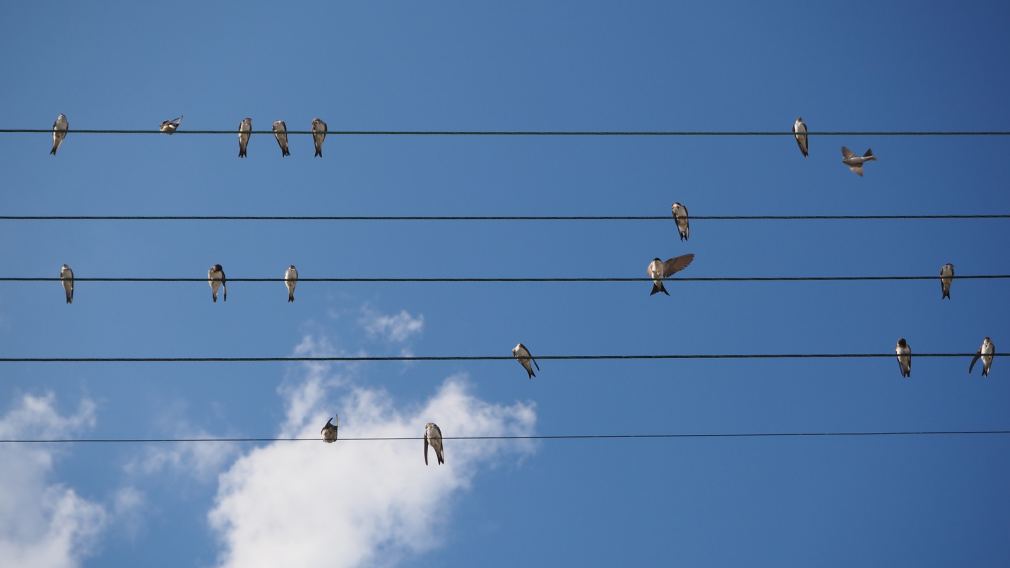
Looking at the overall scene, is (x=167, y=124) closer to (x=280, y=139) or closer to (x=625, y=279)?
(x=280, y=139)

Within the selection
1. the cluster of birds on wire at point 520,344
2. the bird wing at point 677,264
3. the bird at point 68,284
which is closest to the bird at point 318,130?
the cluster of birds on wire at point 520,344

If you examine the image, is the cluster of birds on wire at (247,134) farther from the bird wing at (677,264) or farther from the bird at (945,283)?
the bird at (945,283)

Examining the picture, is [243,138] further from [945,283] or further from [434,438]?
[945,283]

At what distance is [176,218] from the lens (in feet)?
26.5

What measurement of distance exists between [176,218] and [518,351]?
5.14 metres

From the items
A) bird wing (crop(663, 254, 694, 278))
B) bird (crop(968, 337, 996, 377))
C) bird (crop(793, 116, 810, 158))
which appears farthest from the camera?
bird (crop(793, 116, 810, 158))

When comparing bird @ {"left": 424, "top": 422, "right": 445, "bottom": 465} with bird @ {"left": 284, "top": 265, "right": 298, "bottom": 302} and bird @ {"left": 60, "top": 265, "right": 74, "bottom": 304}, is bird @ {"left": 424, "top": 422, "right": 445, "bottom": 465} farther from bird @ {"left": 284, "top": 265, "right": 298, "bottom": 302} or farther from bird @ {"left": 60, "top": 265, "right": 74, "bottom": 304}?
bird @ {"left": 60, "top": 265, "right": 74, "bottom": 304}

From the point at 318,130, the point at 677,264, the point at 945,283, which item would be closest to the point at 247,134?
the point at 318,130

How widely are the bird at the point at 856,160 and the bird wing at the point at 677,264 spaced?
3.70m

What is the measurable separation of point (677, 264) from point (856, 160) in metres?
3.98

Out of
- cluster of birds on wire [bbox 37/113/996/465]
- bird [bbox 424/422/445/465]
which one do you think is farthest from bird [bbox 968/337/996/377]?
bird [bbox 424/422/445/465]

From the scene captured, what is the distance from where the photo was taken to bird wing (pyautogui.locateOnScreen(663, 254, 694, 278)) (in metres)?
9.06

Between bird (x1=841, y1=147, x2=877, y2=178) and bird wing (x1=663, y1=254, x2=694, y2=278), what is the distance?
3695 mm

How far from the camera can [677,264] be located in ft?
30.1
